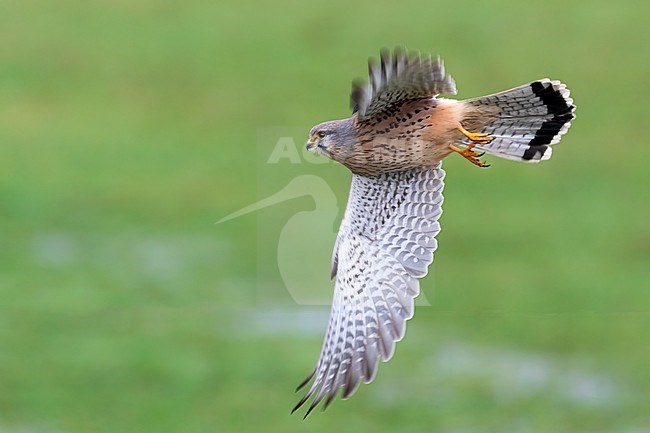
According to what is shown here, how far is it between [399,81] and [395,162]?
2.92 ft

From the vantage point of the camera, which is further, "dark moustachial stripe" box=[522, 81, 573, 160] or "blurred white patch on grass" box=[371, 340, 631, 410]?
"blurred white patch on grass" box=[371, 340, 631, 410]

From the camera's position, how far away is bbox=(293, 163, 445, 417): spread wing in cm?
886

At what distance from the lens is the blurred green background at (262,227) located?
66.7 ft

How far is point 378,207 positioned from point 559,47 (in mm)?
24995

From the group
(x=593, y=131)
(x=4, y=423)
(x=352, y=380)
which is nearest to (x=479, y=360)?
(x=4, y=423)

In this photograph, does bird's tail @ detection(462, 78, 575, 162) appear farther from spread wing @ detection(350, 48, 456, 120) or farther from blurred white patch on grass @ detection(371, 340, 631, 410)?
blurred white patch on grass @ detection(371, 340, 631, 410)

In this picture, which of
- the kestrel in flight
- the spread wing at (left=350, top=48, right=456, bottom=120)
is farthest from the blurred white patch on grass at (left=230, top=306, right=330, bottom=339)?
the spread wing at (left=350, top=48, right=456, bottom=120)

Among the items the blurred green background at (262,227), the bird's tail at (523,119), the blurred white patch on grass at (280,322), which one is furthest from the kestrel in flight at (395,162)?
the blurred white patch on grass at (280,322)

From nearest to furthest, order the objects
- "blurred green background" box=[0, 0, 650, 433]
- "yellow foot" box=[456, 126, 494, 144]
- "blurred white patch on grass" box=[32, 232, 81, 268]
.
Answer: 1. "yellow foot" box=[456, 126, 494, 144]
2. "blurred green background" box=[0, 0, 650, 433]
3. "blurred white patch on grass" box=[32, 232, 81, 268]

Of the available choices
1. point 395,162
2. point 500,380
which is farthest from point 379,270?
point 500,380

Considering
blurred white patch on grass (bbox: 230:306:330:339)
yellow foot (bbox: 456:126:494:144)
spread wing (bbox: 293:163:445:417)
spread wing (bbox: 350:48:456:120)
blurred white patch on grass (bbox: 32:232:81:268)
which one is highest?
spread wing (bbox: 350:48:456:120)

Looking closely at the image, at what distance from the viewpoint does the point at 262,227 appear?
27172 millimetres

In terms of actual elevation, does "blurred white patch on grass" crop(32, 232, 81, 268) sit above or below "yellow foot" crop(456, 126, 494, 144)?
below

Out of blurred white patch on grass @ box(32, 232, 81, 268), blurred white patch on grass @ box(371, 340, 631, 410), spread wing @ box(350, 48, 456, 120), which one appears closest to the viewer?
spread wing @ box(350, 48, 456, 120)
